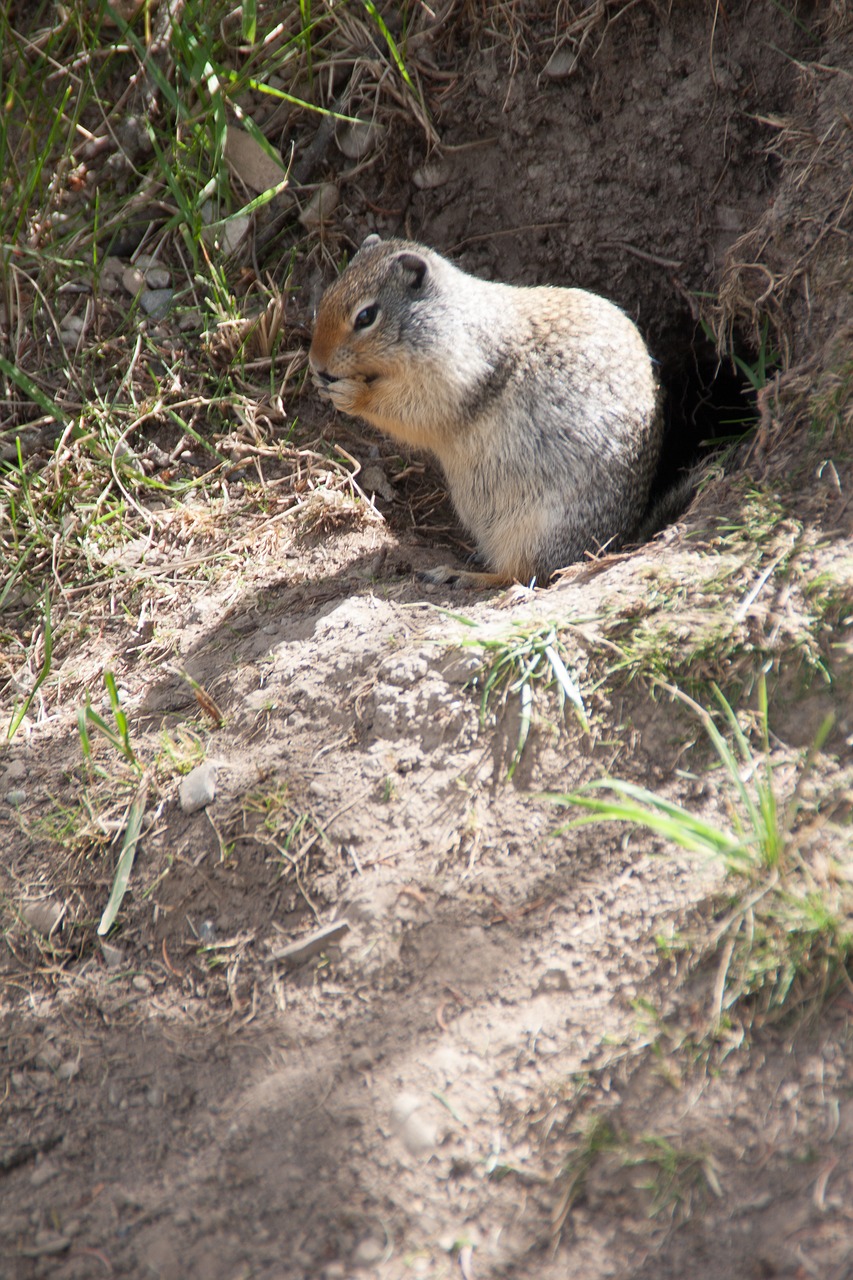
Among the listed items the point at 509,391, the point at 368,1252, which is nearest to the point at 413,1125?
the point at 368,1252

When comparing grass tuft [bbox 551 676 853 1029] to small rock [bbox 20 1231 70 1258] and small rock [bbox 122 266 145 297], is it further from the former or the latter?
small rock [bbox 122 266 145 297]

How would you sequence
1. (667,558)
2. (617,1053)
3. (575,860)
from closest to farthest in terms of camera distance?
(617,1053) → (575,860) → (667,558)

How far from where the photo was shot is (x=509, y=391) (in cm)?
386

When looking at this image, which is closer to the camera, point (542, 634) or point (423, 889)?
point (423, 889)

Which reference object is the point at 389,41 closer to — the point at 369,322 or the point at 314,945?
the point at 369,322

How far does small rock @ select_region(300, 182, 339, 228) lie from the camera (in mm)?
4359

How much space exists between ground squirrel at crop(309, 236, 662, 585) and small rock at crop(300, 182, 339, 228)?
0.55 metres

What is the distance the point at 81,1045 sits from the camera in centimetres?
249

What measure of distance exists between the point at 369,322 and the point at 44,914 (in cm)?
236

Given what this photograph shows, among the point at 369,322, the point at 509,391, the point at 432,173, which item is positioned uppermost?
the point at 432,173

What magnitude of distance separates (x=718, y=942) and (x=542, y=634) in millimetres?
983

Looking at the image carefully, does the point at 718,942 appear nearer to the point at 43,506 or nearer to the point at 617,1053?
the point at 617,1053

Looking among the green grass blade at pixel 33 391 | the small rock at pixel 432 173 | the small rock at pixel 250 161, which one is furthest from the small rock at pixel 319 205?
the green grass blade at pixel 33 391

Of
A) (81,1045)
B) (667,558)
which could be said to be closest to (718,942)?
(667,558)
